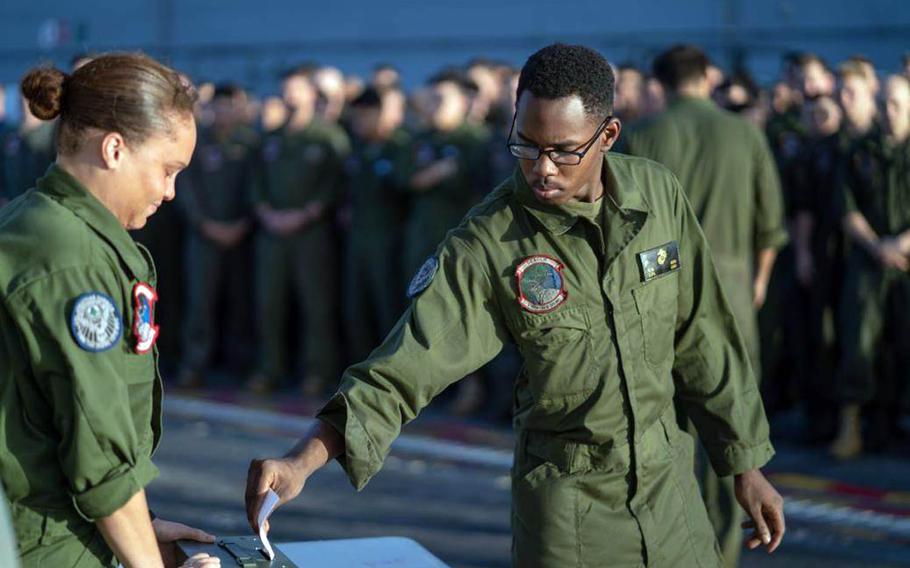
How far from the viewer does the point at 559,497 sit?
352 centimetres

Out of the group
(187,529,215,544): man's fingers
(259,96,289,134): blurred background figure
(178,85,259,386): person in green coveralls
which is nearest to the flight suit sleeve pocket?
(187,529,215,544): man's fingers

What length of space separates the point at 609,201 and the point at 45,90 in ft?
4.41

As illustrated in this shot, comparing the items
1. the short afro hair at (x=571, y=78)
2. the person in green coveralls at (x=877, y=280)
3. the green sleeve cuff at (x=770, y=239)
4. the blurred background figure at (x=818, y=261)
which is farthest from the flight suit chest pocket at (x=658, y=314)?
the blurred background figure at (x=818, y=261)

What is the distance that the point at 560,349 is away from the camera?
348 cm

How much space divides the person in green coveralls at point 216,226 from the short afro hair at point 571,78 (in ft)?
25.1

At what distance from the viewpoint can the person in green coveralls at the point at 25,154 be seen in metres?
11.8

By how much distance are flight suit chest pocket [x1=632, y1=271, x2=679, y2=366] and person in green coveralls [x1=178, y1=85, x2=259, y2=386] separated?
25.0 feet

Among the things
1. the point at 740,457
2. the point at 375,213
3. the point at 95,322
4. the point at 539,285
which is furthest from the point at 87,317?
the point at 375,213

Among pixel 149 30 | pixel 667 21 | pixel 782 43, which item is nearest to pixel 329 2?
pixel 149 30

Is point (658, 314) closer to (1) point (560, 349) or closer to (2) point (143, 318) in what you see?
(1) point (560, 349)

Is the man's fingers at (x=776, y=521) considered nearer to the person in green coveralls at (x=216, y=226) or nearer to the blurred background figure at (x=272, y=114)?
the person in green coveralls at (x=216, y=226)

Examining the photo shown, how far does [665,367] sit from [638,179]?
46 centimetres

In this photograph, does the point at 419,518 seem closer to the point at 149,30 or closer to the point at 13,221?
the point at 13,221

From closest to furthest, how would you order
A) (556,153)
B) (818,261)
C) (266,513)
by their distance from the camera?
(266,513) < (556,153) < (818,261)
